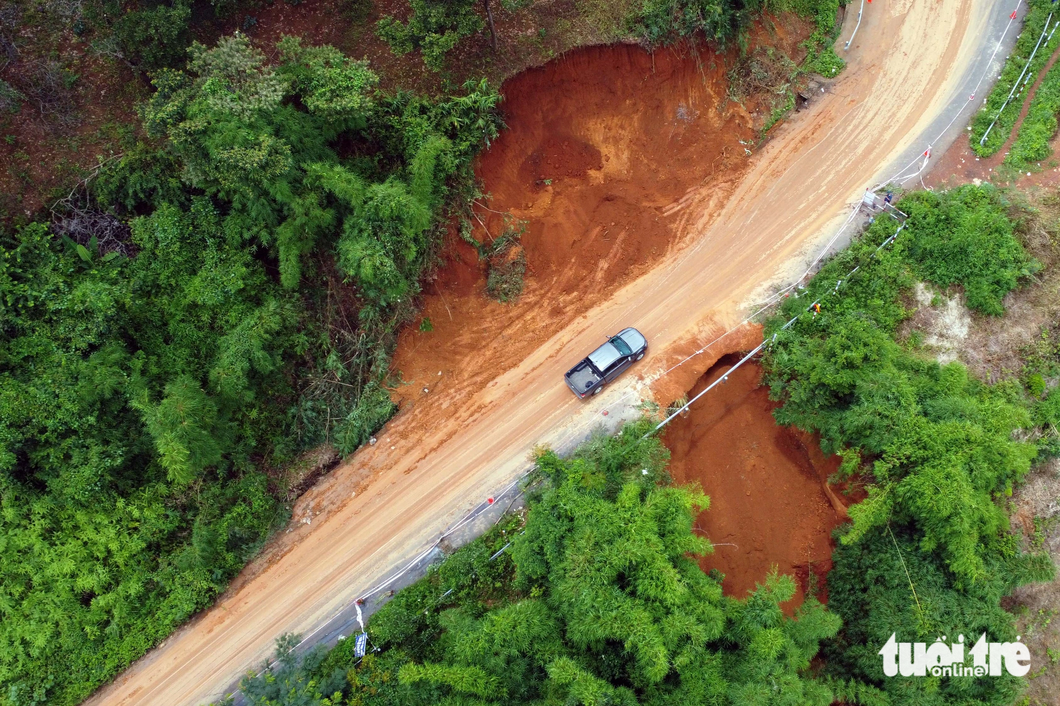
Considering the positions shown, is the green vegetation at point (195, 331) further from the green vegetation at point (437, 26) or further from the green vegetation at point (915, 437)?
the green vegetation at point (915, 437)

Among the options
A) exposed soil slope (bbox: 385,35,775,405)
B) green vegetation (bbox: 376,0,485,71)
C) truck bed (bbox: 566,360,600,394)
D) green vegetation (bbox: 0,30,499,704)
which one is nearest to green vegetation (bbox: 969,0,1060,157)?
exposed soil slope (bbox: 385,35,775,405)

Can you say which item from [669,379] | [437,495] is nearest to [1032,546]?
[669,379]

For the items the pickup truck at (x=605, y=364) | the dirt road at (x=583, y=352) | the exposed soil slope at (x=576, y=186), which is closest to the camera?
the dirt road at (x=583, y=352)

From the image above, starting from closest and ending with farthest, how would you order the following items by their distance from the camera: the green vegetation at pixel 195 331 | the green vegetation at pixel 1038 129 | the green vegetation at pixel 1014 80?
1. the green vegetation at pixel 195 331
2. the green vegetation at pixel 1038 129
3. the green vegetation at pixel 1014 80

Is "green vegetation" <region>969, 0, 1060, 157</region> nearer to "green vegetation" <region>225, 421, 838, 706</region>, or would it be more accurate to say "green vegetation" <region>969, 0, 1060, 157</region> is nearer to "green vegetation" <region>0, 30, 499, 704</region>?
"green vegetation" <region>225, 421, 838, 706</region>

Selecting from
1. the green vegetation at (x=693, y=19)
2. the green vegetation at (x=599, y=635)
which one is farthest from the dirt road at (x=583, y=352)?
the green vegetation at (x=693, y=19)

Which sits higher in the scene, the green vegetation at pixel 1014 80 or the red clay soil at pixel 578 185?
the red clay soil at pixel 578 185
